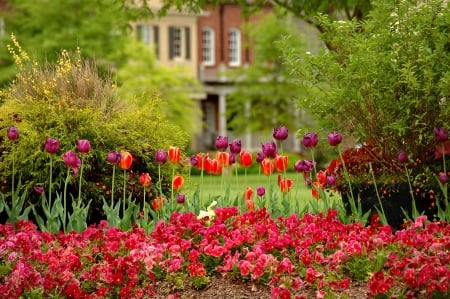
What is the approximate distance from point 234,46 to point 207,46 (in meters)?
1.55

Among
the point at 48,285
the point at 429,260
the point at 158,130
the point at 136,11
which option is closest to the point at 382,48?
the point at 158,130

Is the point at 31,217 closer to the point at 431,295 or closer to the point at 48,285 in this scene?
the point at 48,285

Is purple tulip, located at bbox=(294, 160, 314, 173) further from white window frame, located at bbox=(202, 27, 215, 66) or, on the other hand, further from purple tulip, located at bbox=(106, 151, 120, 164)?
white window frame, located at bbox=(202, 27, 215, 66)

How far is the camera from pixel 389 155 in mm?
10992

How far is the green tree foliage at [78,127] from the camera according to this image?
11578 millimetres

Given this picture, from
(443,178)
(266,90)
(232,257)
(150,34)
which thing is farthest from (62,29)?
(232,257)

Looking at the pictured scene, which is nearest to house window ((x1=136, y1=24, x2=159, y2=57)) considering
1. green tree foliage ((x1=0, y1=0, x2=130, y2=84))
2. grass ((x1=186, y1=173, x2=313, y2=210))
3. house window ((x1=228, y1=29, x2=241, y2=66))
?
house window ((x1=228, y1=29, x2=241, y2=66))

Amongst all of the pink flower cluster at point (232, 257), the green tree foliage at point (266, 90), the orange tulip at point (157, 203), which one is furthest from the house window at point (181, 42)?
the pink flower cluster at point (232, 257)

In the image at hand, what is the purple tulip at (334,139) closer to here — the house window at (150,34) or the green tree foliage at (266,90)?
the green tree foliage at (266,90)

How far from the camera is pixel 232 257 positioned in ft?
26.9

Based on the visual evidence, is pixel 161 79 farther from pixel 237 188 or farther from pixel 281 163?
pixel 281 163

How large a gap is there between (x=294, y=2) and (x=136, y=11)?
369 cm

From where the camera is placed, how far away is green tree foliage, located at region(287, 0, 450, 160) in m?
10.4

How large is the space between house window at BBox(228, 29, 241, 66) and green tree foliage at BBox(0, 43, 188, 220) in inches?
1747
